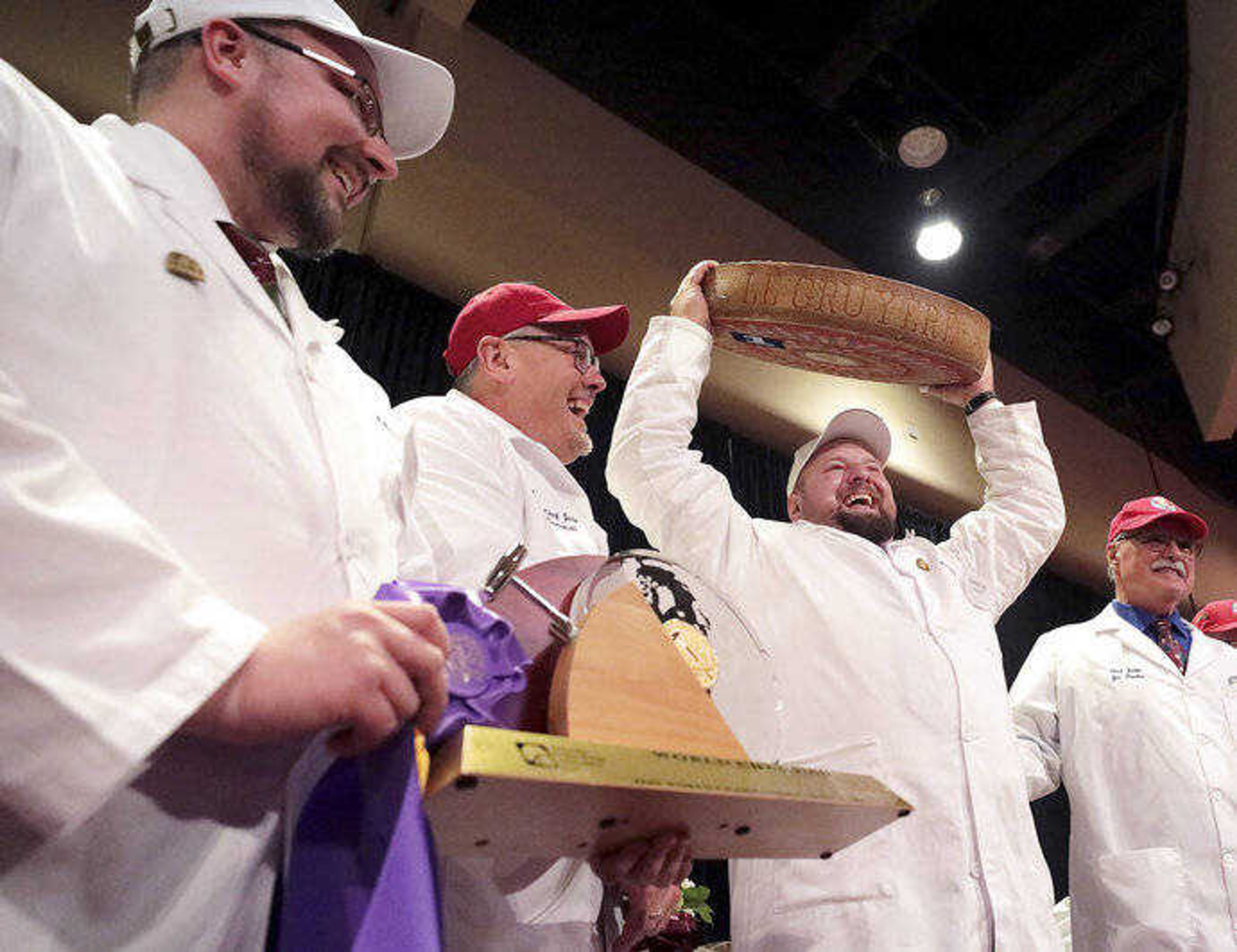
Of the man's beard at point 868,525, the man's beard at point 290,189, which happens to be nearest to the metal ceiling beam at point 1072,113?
the man's beard at point 868,525

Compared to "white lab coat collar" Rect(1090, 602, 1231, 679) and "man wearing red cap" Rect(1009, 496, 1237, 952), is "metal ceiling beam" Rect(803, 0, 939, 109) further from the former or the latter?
"white lab coat collar" Rect(1090, 602, 1231, 679)

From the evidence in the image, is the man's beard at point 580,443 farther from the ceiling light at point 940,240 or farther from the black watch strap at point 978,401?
the ceiling light at point 940,240

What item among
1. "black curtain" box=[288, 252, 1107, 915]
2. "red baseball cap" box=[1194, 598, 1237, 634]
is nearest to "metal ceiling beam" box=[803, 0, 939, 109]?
"black curtain" box=[288, 252, 1107, 915]

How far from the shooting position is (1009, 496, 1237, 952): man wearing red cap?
8.14 feet

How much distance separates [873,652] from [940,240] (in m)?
2.58

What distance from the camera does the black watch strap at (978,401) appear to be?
2734 millimetres

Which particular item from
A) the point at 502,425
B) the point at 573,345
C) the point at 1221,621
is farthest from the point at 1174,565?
the point at 502,425

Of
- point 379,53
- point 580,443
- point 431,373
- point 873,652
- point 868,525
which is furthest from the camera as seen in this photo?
point 431,373

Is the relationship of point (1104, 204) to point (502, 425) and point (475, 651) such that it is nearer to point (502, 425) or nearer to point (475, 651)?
point (502, 425)

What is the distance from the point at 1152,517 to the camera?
3.21m

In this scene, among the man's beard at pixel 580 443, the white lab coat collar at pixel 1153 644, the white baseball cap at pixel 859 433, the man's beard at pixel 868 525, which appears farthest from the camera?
the white lab coat collar at pixel 1153 644

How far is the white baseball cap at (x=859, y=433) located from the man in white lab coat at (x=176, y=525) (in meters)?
1.73

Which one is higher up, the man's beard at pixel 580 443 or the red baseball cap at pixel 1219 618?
the red baseball cap at pixel 1219 618

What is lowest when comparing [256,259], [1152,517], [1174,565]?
[256,259]
